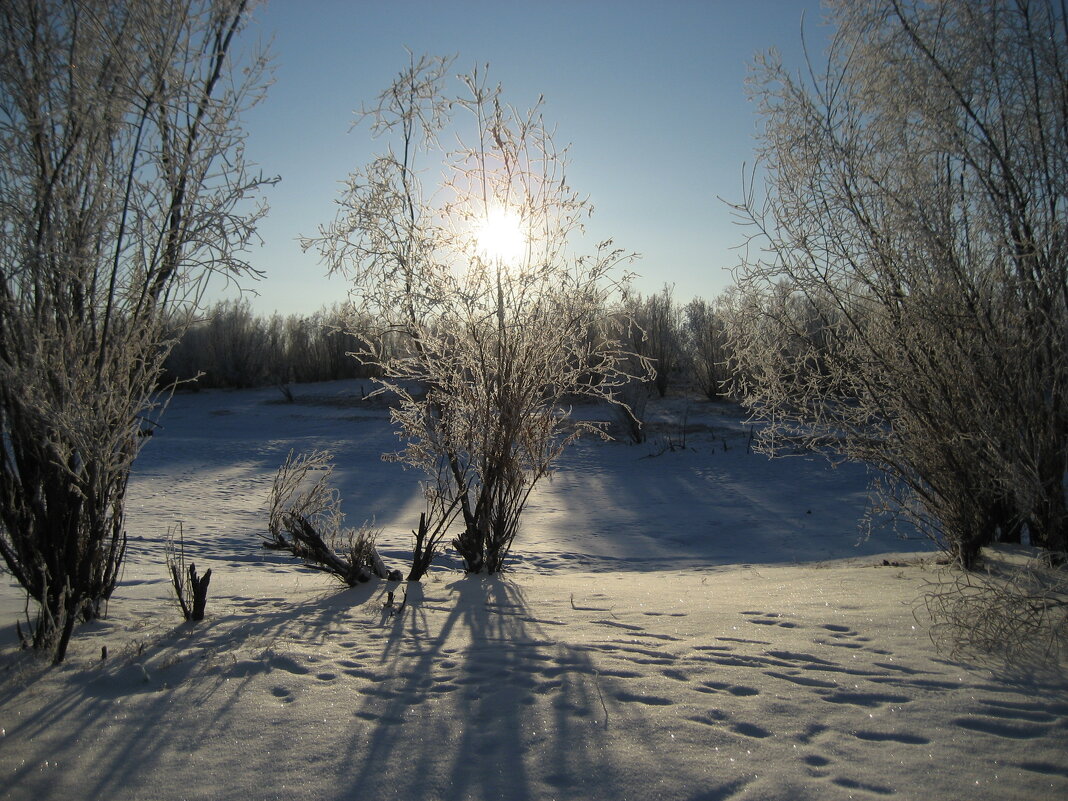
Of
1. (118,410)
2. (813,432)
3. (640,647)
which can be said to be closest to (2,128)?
(118,410)

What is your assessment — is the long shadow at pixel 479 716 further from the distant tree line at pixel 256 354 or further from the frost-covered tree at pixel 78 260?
the distant tree line at pixel 256 354

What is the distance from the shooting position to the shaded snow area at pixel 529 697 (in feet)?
7.50

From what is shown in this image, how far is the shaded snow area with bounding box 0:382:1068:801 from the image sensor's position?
7.50 ft

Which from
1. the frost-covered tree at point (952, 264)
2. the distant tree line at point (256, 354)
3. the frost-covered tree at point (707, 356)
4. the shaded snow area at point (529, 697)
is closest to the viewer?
the shaded snow area at point (529, 697)

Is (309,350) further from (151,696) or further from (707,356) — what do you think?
(151,696)

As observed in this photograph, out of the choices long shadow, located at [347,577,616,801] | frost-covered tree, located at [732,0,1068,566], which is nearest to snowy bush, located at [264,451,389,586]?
long shadow, located at [347,577,616,801]

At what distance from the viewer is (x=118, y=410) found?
3793 mm

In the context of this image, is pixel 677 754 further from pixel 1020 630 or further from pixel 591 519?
pixel 591 519

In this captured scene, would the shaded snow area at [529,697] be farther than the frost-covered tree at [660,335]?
No

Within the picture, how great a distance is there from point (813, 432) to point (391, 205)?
156 inches

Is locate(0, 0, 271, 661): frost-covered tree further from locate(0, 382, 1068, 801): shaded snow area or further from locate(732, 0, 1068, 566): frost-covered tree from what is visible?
locate(732, 0, 1068, 566): frost-covered tree

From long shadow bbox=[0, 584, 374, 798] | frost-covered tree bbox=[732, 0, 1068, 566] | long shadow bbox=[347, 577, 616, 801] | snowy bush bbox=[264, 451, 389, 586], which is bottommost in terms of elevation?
long shadow bbox=[0, 584, 374, 798]

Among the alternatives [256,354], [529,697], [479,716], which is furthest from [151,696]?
[256,354]

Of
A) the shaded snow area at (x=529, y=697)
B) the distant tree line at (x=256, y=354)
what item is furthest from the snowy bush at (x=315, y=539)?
the distant tree line at (x=256, y=354)
